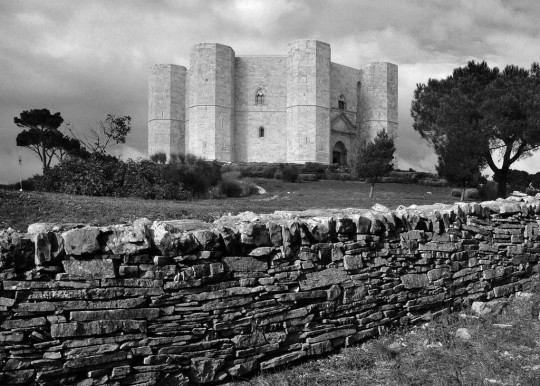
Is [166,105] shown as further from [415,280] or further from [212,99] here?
[415,280]

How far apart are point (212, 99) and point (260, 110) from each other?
472 centimetres

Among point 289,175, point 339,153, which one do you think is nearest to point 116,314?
point 289,175

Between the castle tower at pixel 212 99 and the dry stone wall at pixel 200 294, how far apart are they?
41045mm

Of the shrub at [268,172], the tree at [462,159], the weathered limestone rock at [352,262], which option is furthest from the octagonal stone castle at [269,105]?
the weathered limestone rock at [352,262]

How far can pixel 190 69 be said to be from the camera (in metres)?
47.6

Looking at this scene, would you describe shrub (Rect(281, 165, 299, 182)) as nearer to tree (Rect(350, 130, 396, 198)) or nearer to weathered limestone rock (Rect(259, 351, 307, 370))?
tree (Rect(350, 130, 396, 198))

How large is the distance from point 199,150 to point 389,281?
138 ft

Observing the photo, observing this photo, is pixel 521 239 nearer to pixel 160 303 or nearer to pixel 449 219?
pixel 449 219

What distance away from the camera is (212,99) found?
46500 millimetres

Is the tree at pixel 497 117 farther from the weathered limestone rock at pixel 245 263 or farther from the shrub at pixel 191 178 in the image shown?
the weathered limestone rock at pixel 245 263

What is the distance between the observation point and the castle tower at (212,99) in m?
46.2

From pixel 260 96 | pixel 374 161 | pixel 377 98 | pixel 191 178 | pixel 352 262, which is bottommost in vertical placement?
pixel 352 262

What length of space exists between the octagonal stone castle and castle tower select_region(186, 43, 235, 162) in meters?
0.08

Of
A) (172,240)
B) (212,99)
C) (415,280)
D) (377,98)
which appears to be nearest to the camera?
(172,240)
